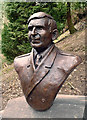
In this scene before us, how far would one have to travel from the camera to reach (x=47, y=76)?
7.60ft

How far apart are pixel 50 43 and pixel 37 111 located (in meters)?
1.10

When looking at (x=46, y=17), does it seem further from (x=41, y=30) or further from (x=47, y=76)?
(x=47, y=76)

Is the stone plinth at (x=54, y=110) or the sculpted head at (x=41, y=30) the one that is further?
the stone plinth at (x=54, y=110)

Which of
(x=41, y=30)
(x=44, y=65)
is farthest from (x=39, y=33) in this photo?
(x=44, y=65)

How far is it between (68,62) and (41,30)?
0.58 metres

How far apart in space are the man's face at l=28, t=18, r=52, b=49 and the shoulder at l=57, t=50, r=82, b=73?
0.32 m

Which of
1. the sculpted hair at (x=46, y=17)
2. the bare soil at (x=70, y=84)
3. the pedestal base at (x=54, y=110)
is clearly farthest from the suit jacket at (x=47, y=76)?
the bare soil at (x=70, y=84)

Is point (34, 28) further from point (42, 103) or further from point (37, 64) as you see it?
point (42, 103)

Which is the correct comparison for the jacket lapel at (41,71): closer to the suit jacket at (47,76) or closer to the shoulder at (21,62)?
the suit jacket at (47,76)

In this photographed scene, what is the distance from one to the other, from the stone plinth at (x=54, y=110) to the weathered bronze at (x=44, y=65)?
182mm

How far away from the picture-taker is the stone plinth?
8.36ft

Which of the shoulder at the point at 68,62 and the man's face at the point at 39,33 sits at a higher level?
the man's face at the point at 39,33

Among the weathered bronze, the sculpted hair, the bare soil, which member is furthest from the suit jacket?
the bare soil

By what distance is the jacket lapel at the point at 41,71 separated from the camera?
2322mm
